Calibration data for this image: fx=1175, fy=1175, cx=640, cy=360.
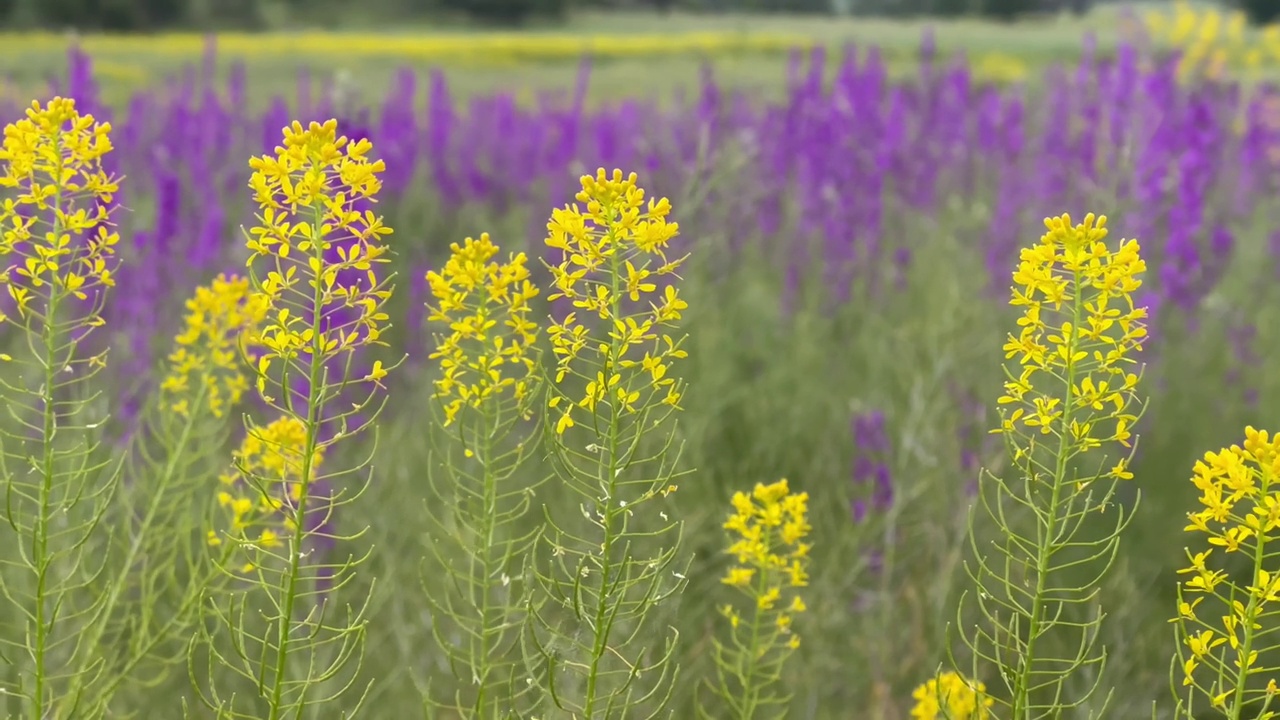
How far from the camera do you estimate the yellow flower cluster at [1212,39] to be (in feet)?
28.1

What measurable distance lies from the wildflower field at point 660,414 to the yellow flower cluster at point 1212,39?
1.10m

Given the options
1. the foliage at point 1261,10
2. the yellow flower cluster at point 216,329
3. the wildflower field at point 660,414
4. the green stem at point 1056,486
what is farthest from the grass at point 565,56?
the green stem at point 1056,486

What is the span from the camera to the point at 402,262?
642 cm

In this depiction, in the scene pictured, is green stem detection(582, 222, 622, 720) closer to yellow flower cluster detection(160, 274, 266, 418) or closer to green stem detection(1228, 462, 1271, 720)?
green stem detection(1228, 462, 1271, 720)

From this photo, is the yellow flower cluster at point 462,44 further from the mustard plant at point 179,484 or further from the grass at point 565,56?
the mustard plant at point 179,484

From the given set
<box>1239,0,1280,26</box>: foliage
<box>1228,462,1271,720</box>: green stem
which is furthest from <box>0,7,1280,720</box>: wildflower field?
<box>1239,0,1280,26</box>: foliage

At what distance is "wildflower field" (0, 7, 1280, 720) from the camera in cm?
153

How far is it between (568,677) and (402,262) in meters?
4.07

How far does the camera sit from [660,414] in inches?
152

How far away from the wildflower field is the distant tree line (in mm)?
1928

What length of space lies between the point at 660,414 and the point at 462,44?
1022 cm

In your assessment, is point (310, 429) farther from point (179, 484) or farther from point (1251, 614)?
point (1251, 614)

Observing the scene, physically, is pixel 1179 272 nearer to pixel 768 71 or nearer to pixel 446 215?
pixel 446 215

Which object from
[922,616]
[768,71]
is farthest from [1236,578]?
[768,71]
